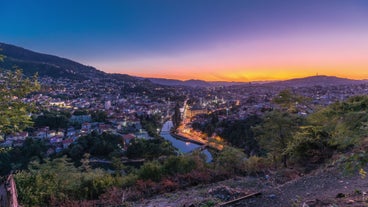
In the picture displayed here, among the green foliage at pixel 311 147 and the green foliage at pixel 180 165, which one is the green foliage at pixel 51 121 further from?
the green foliage at pixel 311 147

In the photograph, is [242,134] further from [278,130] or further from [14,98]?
[14,98]

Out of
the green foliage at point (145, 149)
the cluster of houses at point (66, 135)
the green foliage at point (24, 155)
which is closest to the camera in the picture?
the green foliage at point (24, 155)

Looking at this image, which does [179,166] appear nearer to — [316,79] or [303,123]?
[303,123]

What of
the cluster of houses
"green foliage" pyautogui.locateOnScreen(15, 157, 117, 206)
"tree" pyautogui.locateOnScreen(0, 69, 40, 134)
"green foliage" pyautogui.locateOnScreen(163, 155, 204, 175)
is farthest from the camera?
the cluster of houses

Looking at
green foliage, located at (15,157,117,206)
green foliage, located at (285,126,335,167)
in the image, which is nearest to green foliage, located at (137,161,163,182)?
green foliage, located at (15,157,117,206)

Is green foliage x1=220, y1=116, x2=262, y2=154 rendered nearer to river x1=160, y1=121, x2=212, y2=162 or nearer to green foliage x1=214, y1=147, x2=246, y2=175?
river x1=160, y1=121, x2=212, y2=162

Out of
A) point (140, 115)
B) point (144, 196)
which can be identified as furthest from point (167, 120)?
point (144, 196)

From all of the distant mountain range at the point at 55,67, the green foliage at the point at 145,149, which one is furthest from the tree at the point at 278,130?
the distant mountain range at the point at 55,67

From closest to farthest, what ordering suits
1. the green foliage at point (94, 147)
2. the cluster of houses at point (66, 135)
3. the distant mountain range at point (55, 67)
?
the green foliage at point (94, 147) → the cluster of houses at point (66, 135) → the distant mountain range at point (55, 67)
